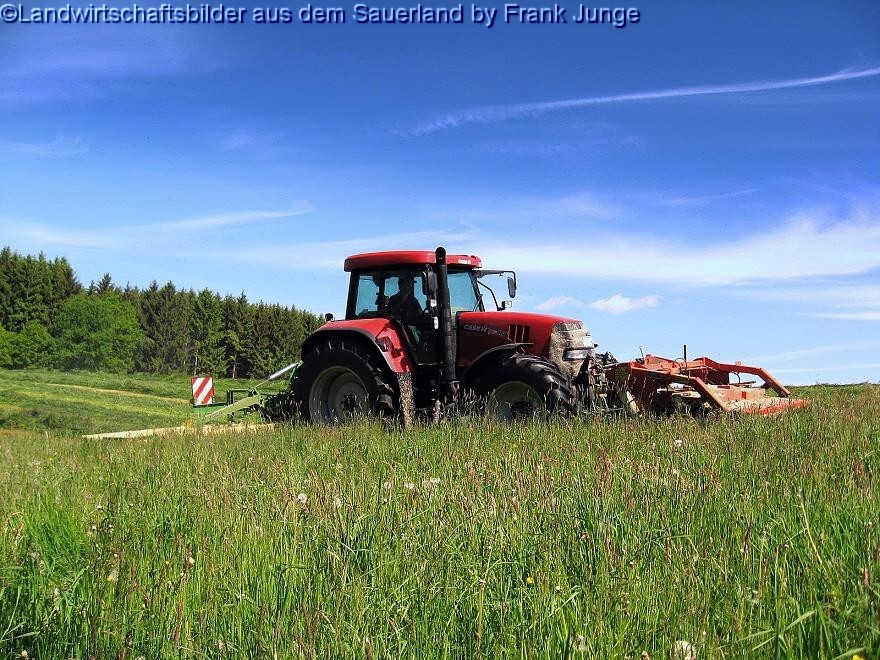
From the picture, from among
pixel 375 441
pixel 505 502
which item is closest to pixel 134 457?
pixel 375 441

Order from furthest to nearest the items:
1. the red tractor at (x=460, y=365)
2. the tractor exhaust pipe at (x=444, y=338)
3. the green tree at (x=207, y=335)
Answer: the green tree at (x=207, y=335) < the tractor exhaust pipe at (x=444, y=338) < the red tractor at (x=460, y=365)

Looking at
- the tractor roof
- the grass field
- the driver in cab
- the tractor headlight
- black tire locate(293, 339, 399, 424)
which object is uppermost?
the tractor roof

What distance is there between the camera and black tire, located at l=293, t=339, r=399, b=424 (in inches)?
394

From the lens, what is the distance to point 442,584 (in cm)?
304

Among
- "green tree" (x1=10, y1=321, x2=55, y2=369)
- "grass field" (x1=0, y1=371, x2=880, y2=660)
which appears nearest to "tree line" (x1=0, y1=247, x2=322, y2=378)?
"green tree" (x1=10, y1=321, x2=55, y2=369)

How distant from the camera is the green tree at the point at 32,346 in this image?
5525 cm

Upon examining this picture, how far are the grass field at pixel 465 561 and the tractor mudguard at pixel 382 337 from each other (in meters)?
3.90

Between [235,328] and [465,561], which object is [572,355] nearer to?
[465,561]

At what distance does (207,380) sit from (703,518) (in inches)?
567

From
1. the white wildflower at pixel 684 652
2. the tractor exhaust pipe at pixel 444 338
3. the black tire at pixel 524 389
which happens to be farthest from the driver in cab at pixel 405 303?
the white wildflower at pixel 684 652

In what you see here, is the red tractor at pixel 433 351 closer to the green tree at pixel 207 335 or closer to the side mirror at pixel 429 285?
the side mirror at pixel 429 285

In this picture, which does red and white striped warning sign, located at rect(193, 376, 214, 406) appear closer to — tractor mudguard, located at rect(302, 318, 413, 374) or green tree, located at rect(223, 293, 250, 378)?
tractor mudguard, located at rect(302, 318, 413, 374)

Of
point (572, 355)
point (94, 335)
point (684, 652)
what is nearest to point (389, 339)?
point (572, 355)

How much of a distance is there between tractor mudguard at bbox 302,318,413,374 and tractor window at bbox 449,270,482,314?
2.82 feet
